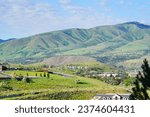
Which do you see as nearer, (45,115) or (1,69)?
(45,115)

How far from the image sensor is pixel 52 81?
76188 mm

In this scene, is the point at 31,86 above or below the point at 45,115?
below

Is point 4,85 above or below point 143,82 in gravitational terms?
below

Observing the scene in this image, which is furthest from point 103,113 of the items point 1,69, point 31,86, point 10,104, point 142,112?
point 1,69

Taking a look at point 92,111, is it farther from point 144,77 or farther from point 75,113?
point 144,77

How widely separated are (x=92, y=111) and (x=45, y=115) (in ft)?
1.29

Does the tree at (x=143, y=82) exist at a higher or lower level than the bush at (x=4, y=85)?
higher

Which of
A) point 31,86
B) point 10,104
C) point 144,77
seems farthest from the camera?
point 31,86

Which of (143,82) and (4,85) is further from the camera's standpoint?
(4,85)

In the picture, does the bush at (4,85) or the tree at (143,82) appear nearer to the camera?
the tree at (143,82)

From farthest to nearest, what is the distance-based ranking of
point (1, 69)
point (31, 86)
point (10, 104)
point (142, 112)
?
point (1, 69) → point (31, 86) → point (10, 104) → point (142, 112)

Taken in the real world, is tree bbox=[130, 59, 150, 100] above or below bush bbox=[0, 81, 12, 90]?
above

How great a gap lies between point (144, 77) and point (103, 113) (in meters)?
7.95

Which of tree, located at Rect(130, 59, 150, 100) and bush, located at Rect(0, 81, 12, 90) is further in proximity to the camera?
bush, located at Rect(0, 81, 12, 90)
